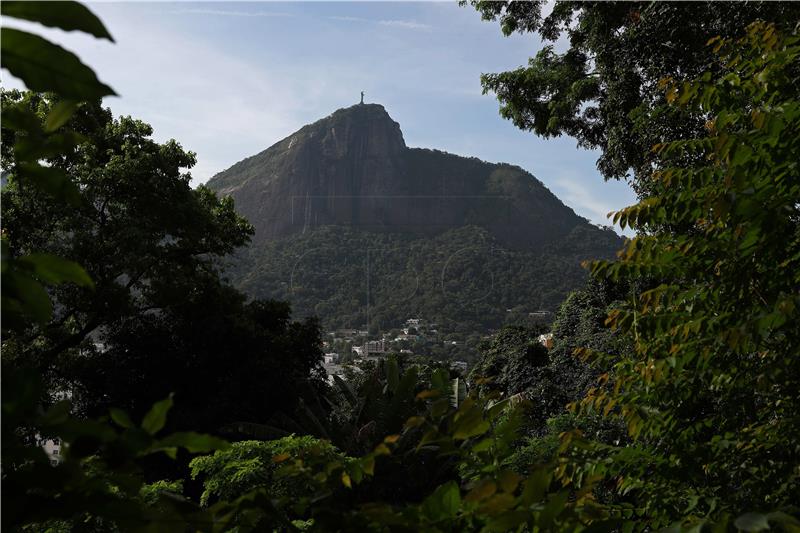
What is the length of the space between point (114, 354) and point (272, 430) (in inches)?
175

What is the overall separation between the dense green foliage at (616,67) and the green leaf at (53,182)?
6.29m

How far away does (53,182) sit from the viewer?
2.14ft

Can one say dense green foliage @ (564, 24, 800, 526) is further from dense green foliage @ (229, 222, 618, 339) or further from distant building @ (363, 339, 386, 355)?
dense green foliage @ (229, 222, 618, 339)

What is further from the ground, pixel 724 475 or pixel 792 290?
pixel 792 290

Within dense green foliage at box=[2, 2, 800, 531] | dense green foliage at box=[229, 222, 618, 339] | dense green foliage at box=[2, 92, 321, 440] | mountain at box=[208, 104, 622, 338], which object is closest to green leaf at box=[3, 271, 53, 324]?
dense green foliage at box=[2, 2, 800, 531]

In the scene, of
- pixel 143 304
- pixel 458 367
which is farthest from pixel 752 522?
pixel 458 367

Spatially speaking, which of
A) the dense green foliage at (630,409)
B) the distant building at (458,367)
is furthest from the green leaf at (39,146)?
the distant building at (458,367)

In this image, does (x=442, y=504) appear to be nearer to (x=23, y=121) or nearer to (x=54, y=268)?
(x=54, y=268)

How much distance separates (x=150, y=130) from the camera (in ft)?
46.5

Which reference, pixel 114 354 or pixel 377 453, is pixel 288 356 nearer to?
pixel 114 354

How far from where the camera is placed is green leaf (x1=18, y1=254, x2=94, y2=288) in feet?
2.11

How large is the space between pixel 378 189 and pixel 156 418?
75452 mm

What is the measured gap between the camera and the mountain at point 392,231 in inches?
1661

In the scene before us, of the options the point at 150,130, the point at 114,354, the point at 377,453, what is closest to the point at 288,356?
the point at 114,354
